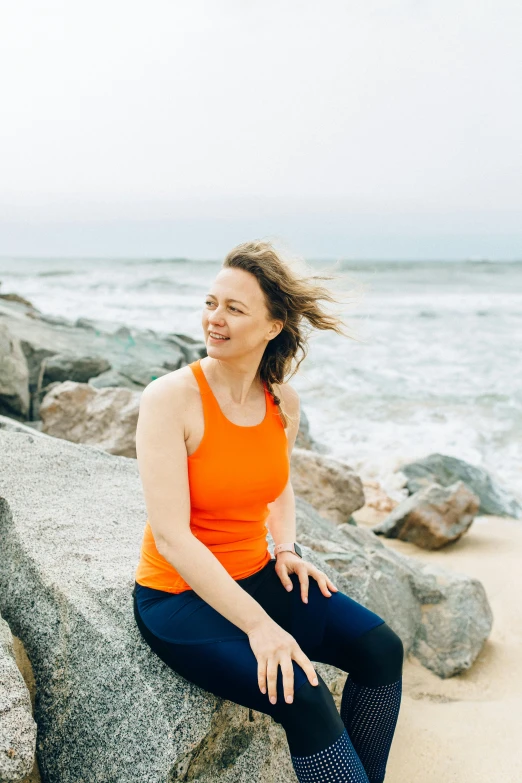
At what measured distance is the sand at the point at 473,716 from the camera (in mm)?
2701

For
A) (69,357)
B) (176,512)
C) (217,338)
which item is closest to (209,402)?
(217,338)

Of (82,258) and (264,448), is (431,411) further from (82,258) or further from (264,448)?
(82,258)

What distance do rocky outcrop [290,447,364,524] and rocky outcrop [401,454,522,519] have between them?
207 centimetres

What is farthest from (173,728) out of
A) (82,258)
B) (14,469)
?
(82,258)

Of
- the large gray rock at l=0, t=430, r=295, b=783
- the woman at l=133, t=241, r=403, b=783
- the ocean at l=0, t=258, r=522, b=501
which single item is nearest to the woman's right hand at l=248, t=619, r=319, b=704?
the woman at l=133, t=241, r=403, b=783

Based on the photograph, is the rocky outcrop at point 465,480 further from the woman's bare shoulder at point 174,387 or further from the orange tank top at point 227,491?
the woman's bare shoulder at point 174,387

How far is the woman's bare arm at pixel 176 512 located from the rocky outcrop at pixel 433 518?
3738 millimetres

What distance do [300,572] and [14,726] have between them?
40.6 inches

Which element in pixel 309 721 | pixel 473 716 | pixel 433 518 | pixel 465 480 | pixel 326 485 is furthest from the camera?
pixel 465 480

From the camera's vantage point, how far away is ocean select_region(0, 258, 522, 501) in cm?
899

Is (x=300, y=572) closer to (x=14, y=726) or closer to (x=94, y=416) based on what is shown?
(x=14, y=726)

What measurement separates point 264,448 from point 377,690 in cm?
90

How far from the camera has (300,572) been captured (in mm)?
2486

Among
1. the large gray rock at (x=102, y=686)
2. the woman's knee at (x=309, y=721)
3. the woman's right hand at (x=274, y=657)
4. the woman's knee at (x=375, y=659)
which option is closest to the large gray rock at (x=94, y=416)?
the large gray rock at (x=102, y=686)
